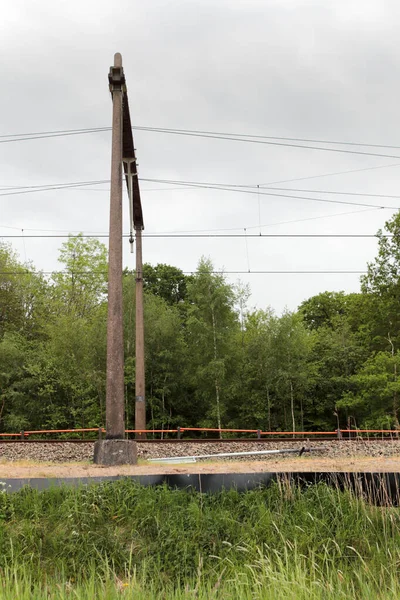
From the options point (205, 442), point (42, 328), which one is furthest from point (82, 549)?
point (42, 328)

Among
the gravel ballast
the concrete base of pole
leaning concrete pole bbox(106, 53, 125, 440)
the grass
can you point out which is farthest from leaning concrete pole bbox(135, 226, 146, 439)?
the grass

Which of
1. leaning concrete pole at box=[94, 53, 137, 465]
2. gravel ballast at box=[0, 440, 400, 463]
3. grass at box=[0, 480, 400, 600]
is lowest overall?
grass at box=[0, 480, 400, 600]

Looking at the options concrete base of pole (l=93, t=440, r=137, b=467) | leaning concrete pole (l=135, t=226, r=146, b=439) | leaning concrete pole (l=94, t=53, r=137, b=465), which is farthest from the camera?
leaning concrete pole (l=135, t=226, r=146, b=439)

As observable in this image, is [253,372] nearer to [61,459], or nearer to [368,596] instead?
[61,459]

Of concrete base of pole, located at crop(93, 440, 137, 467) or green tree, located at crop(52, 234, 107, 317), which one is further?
green tree, located at crop(52, 234, 107, 317)

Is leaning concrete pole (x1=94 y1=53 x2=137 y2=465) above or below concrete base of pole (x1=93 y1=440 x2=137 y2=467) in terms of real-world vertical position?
above

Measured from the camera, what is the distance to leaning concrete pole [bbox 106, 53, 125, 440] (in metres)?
12.5

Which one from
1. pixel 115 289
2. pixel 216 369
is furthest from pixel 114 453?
pixel 216 369

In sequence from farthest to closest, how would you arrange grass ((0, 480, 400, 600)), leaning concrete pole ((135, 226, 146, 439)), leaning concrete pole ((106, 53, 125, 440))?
leaning concrete pole ((135, 226, 146, 439))
leaning concrete pole ((106, 53, 125, 440))
grass ((0, 480, 400, 600))

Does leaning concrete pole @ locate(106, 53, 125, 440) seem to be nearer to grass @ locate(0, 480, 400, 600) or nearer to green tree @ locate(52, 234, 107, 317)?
grass @ locate(0, 480, 400, 600)

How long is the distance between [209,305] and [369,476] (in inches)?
1060

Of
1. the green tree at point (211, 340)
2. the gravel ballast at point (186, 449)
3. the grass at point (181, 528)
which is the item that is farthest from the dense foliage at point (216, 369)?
the grass at point (181, 528)

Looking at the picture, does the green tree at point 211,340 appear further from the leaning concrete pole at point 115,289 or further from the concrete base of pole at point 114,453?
the concrete base of pole at point 114,453

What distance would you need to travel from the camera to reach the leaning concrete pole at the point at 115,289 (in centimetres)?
1250
